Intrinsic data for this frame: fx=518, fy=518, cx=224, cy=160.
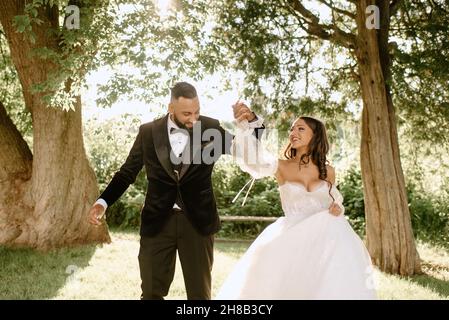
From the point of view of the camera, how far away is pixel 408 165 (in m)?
11.7

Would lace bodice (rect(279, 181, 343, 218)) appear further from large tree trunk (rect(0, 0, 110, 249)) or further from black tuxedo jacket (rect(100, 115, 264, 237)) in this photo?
large tree trunk (rect(0, 0, 110, 249))

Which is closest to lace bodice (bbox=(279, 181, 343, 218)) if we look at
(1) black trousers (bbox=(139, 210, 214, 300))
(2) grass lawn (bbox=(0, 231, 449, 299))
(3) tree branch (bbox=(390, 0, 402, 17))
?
(1) black trousers (bbox=(139, 210, 214, 300))

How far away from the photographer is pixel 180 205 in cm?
410

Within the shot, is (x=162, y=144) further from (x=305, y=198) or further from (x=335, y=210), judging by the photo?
(x=335, y=210)

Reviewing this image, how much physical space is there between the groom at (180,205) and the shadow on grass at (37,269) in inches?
123

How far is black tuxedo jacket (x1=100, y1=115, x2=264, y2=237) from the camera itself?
4105 millimetres

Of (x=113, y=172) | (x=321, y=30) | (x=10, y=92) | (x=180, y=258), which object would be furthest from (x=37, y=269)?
(x=113, y=172)

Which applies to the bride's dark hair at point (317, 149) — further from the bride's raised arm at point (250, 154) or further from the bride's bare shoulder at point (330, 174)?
the bride's raised arm at point (250, 154)

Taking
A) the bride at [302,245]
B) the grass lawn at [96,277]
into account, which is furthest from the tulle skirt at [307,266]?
the grass lawn at [96,277]

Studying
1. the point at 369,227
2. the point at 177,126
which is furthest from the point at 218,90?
the point at 177,126

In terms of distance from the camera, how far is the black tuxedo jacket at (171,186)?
162 inches

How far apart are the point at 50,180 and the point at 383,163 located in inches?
239

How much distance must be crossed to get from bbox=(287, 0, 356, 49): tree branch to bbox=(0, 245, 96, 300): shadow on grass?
584cm
